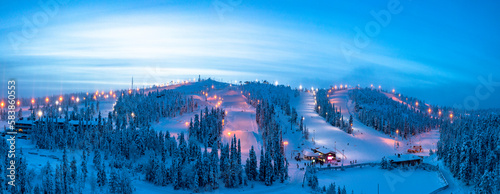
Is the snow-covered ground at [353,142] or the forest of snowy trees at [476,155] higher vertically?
the forest of snowy trees at [476,155]

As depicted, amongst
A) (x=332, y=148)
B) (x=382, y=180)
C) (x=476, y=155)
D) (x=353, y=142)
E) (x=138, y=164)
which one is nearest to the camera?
(x=476, y=155)

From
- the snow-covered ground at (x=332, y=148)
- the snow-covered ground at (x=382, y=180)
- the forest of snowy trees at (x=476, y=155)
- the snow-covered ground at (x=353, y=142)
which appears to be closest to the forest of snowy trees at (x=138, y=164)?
the snow-covered ground at (x=332, y=148)

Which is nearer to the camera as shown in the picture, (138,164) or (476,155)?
(476,155)

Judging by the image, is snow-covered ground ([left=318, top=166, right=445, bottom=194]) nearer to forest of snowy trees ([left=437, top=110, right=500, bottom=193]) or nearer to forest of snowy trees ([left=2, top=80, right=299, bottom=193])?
forest of snowy trees ([left=437, top=110, right=500, bottom=193])

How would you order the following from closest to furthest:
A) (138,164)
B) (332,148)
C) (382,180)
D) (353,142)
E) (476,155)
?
(476,155), (382,180), (138,164), (332,148), (353,142)

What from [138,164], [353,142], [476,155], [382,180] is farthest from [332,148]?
[138,164]

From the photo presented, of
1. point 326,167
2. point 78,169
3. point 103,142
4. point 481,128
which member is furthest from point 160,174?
point 481,128

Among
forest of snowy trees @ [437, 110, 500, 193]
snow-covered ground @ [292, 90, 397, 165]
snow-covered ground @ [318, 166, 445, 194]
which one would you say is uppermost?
forest of snowy trees @ [437, 110, 500, 193]

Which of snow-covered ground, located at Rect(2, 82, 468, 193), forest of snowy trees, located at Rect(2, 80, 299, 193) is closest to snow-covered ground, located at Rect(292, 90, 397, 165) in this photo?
snow-covered ground, located at Rect(2, 82, 468, 193)

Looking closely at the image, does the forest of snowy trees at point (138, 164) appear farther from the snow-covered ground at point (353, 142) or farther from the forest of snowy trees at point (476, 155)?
the forest of snowy trees at point (476, 155)

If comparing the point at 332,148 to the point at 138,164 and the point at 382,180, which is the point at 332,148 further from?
the point at 138,164

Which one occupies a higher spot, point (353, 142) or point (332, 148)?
point (353, 142)

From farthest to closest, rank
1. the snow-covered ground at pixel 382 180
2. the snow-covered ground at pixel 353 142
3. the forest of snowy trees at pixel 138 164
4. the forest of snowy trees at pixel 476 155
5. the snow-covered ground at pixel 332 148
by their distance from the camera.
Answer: the snow-covered ground at pixel 353 142, the forest of snowy trees at pixel 476 155, the snow-covered ground at pixel 382 180, the snow-covered ground at pixel 332 148, the forest of snowy trees at pixel 138 164
